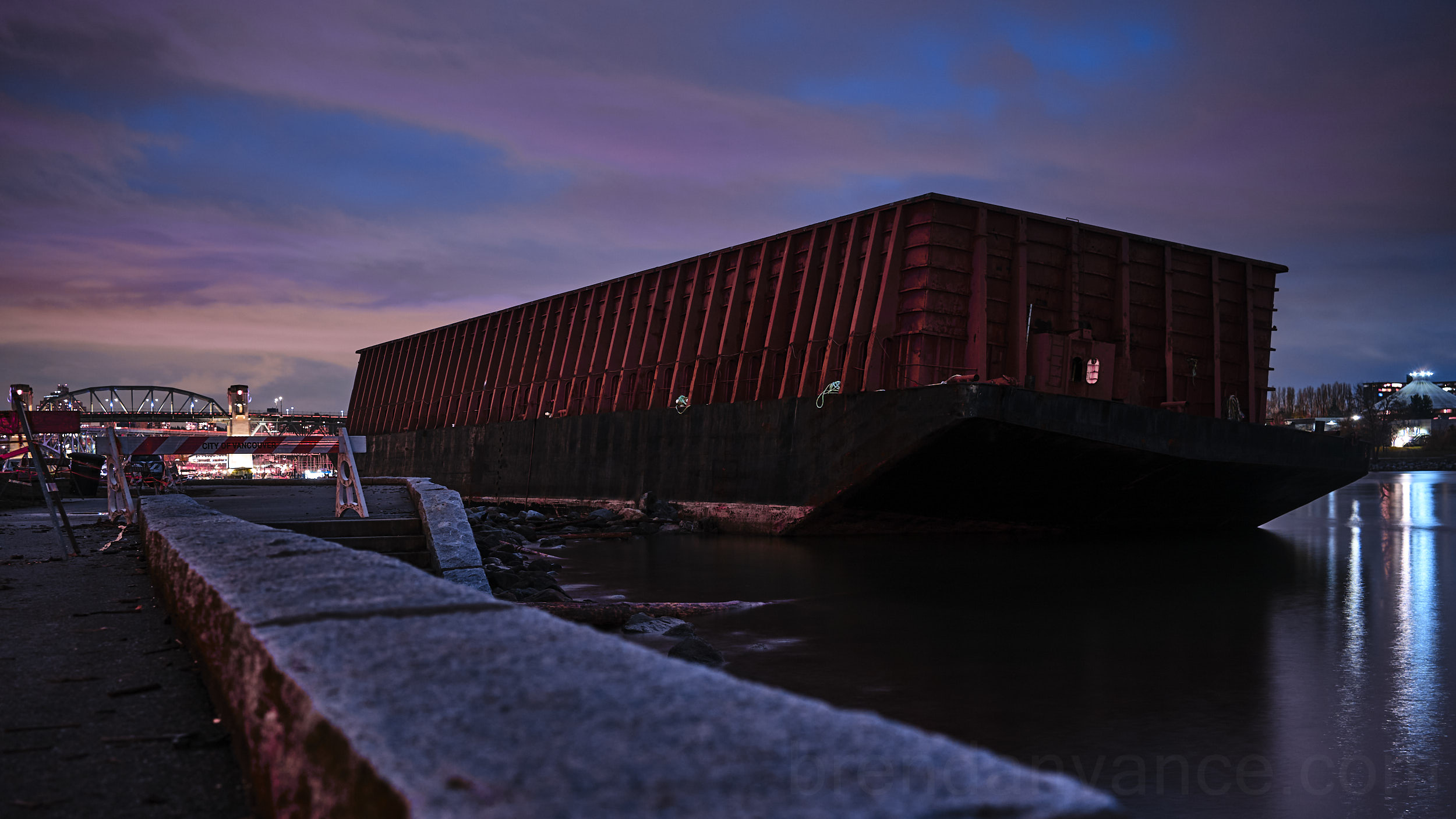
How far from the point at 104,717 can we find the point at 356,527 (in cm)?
588

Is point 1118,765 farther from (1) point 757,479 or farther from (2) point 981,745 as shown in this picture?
(1) point 757,479

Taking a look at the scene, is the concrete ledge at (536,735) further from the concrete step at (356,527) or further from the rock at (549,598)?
the concrete step at (356,527)

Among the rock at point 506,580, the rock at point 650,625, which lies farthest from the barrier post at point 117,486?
the rock at point 650,625

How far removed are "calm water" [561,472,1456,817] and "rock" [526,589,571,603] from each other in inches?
42.8

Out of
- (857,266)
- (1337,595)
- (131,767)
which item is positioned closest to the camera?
(131,767)

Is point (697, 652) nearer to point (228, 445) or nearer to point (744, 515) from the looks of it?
point (228, 445)

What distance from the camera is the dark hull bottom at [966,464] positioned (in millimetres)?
13359

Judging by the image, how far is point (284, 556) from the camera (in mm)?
3582

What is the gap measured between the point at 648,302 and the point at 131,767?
805 inches

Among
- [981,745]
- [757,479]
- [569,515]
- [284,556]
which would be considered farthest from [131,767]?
[569,515]

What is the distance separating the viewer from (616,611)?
7.12 meters

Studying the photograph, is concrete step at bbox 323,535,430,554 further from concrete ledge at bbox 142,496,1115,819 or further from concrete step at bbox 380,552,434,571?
concrete ledge at bbox 142,496,1115,819

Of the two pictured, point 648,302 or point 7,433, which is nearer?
point 7,433

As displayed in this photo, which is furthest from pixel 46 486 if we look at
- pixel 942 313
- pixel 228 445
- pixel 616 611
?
pixel 942 313
